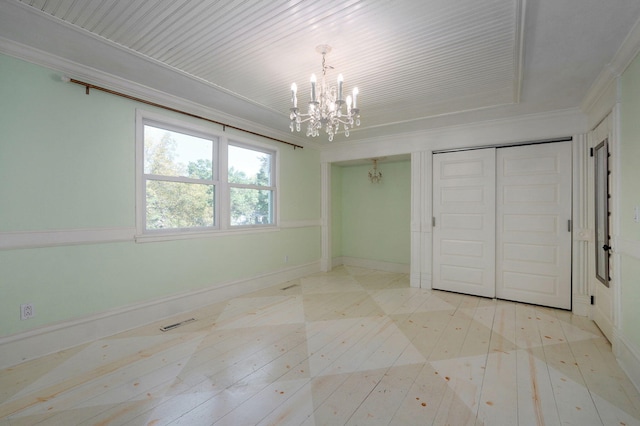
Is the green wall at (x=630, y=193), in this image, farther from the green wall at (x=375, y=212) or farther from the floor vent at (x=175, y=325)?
the floor vent at (x=175, y=325)

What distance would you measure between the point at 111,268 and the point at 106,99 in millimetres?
1681

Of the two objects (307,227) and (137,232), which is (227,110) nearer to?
(137,232)

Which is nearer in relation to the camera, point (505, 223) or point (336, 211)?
point (505, 223)

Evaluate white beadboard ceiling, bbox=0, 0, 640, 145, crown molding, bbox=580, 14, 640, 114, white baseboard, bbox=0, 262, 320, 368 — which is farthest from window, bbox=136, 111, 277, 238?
crown molding, bbox=580, 14, 640, 114

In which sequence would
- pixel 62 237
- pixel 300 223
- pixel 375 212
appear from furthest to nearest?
pixel 375 212, pixel 300 223, pixel 62 237

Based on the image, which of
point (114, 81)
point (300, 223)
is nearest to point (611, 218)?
point (300, 223)

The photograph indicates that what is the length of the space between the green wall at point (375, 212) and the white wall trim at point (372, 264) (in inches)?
2.5

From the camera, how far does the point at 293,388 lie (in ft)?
6.73

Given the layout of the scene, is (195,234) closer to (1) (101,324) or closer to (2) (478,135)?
(1) (101,324)

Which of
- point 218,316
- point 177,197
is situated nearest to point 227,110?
point 177,197

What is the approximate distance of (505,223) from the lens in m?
3.98

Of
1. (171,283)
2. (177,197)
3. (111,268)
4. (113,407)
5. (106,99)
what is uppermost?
(106,99)

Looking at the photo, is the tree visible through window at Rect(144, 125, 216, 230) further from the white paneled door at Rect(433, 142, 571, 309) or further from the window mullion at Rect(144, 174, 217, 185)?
the white paneled door at Rect(433, 142, 571, 309)

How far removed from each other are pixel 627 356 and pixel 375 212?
13.5ft
